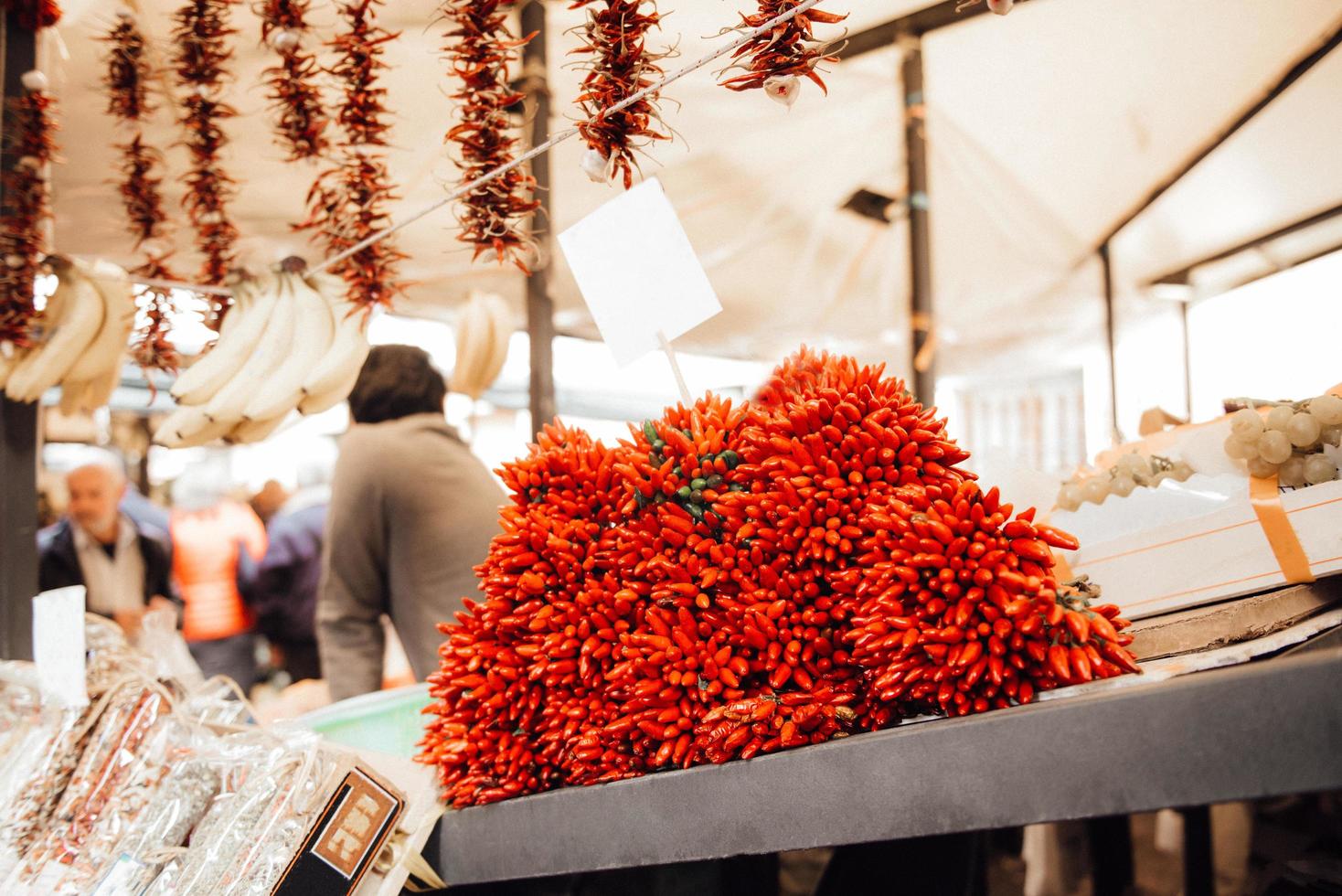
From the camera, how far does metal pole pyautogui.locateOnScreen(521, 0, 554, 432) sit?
1.61 m

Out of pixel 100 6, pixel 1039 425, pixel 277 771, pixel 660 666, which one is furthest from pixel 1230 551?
pixel 1039 425

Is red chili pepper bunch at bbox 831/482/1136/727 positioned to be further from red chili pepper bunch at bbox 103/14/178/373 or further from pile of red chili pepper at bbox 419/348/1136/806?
red chili pepper bunch at bbox 103/14/178/373

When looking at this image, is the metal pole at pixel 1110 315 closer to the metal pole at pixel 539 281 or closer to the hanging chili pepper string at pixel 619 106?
the metal pole at pixel 539 281

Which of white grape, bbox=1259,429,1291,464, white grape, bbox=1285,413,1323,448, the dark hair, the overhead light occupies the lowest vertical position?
white grape, bbox=1259,429,1291,464

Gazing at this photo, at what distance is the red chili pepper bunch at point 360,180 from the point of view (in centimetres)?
122

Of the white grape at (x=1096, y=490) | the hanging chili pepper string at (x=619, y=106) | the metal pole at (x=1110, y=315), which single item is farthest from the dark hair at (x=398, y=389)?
the metal pole at (x=1110, y=315)


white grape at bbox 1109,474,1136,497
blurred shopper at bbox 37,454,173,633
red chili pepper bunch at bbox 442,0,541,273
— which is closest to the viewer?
white grape at bbox 1109,474,1136,497

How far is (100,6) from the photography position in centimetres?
173

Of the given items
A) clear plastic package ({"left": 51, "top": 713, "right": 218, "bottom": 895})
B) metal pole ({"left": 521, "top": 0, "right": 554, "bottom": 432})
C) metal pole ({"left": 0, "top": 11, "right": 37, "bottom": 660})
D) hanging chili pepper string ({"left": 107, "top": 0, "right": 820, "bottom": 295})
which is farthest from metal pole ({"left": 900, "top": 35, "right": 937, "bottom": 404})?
metal pole ({"left": 0, "top": 11, "right": 37, "bottom": 660})

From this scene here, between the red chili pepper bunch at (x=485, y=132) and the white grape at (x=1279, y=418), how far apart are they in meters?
0.80

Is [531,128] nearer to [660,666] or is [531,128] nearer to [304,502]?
[660,666]

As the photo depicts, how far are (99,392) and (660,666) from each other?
1646 millimetres

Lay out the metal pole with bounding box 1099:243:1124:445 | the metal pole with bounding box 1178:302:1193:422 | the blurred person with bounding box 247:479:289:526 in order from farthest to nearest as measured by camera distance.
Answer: the blurred person with bounding box 247:479:289:526, the metal pole with bounding box 1099:243:1124:445, the metal pole with bounding box 1178:302:1193:422

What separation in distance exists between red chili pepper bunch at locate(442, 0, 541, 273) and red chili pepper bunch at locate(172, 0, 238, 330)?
64 cm
